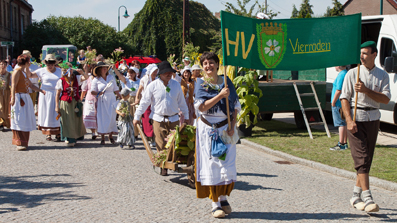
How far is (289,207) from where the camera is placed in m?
5.33

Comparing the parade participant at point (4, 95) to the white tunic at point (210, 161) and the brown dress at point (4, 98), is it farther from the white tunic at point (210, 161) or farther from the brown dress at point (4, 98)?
the white tunic at point (210, 161)

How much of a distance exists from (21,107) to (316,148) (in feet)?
21.9

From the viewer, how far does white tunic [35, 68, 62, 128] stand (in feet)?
34.8

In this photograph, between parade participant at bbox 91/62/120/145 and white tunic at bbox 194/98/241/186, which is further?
parade participant at bbox 91/62/120/145

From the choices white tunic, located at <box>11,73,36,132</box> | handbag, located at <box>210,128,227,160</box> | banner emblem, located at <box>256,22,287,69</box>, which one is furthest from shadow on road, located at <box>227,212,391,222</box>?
white tunic, located at <box>11,73,36,132</box>

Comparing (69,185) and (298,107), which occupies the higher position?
(298,107)

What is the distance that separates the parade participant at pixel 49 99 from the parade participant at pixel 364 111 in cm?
751

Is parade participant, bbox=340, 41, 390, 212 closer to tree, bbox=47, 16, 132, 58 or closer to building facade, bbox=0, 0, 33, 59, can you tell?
building facade, bbox=0, 0, 33, 59

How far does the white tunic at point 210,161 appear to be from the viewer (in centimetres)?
494

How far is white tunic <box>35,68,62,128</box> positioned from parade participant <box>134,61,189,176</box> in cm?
460

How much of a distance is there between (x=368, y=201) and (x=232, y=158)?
1.63 metres

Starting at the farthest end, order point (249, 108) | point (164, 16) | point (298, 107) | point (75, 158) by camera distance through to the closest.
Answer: point (164, 16) < point (298, 107) < point (249, 108) < point (75, 158)

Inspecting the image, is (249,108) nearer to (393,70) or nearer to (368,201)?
(393,70)

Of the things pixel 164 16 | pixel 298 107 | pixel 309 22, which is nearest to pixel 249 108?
pixel 298 107
